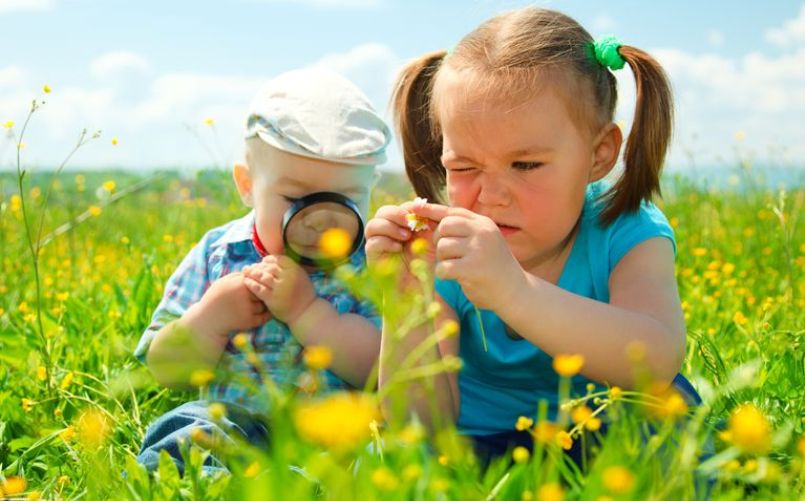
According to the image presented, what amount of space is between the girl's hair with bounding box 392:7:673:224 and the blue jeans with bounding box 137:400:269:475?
94 centimetres

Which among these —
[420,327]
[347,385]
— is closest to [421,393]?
[420,327]

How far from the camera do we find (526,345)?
89.4 inches

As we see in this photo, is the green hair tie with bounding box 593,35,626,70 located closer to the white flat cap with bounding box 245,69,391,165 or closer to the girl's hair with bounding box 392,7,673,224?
the girl's hair with bounding box 392,7,673,224

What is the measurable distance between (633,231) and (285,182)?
3.26 ft

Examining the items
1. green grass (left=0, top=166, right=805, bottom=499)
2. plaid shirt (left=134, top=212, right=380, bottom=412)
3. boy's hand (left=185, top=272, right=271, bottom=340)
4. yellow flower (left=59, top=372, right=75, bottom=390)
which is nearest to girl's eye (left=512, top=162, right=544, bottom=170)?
green grass (left=0, top=166, right=805, bottom=499)

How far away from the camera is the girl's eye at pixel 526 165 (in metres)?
2.02

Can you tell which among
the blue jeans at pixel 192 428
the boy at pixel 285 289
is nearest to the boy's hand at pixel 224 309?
the boy at pixel 285 289

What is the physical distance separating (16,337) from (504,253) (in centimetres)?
190

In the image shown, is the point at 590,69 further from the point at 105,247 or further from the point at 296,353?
the point at 105,247

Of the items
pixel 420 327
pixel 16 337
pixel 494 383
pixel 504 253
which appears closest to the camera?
pixel 504 253

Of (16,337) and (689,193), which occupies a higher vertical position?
(16,337)

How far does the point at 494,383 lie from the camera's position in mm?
2375

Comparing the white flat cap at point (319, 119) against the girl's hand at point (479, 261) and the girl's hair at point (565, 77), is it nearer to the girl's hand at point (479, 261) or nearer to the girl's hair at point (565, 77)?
the girl's hair at point (565, 77)

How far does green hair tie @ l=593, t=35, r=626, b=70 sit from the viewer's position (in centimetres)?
219
